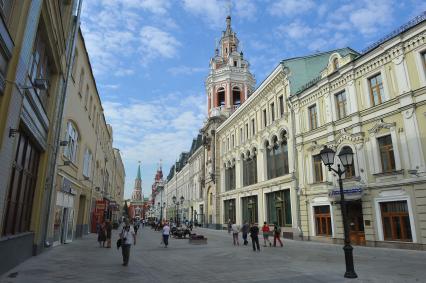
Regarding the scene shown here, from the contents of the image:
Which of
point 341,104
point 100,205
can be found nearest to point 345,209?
point 341,104

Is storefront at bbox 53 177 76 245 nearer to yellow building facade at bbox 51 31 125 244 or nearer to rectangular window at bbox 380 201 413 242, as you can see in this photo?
yellow building facade at bbox 51 31 125 244

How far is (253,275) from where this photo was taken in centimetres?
1011

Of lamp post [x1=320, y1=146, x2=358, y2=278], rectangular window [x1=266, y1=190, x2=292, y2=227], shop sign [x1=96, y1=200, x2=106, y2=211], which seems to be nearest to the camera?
lamp post [x1=320, y1=146, x2=358, y2=278]

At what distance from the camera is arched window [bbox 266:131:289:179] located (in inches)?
1166

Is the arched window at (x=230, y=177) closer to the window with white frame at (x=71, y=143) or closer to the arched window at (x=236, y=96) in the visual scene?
the arched window at (x=236, y=96)

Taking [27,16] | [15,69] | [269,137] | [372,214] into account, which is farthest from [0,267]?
[269,137]

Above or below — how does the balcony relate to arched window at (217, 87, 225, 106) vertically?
below

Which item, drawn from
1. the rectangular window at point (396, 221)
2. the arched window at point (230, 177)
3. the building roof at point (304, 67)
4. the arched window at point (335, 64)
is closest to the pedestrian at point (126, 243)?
the rectangular window at point (396, 221)

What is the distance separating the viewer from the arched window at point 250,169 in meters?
36.0

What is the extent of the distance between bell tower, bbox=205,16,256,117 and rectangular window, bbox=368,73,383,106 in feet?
102

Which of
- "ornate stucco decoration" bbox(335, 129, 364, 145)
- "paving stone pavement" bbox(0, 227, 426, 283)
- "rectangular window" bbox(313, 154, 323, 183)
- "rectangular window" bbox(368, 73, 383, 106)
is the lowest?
"paving stone pavement" bbox(0, 227, 426, 283)

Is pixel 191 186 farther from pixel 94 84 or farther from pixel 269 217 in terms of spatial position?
pixel 94 84

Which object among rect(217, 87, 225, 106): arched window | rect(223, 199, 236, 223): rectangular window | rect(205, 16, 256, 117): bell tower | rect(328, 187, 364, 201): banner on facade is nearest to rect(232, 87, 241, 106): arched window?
rect(205, 16, 256, 117): bell tower

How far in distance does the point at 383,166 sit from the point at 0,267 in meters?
19.2
